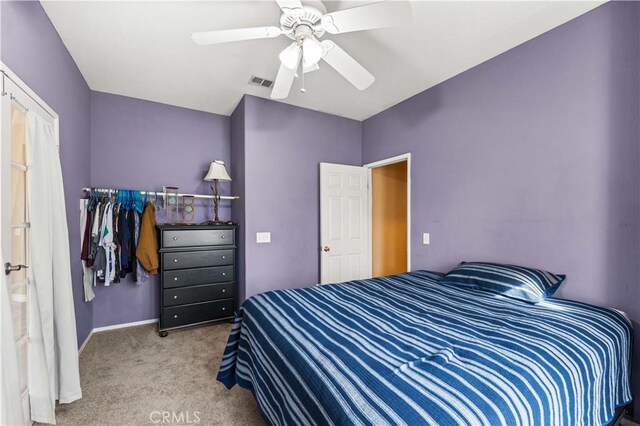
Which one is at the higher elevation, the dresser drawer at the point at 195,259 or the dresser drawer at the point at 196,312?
A: the dresser drawer at the point at 195,259

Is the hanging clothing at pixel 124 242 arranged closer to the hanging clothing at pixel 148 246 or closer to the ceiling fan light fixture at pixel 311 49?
the hanging clothing at pixel 148 246

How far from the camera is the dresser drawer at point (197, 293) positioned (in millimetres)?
2975

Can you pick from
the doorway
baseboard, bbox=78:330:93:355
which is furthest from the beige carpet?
the doorway

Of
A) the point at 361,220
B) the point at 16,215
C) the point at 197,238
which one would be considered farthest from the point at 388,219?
the point at 16,215

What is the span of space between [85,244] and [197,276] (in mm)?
1092

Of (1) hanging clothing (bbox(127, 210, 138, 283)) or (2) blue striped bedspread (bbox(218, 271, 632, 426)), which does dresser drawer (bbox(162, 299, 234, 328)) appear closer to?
(1) hanging clothing (bbox(127, 210, 138, 283))

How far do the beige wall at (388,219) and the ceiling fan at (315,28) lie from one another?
2.38 meters

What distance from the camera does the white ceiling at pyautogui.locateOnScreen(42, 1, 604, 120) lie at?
1853 mm

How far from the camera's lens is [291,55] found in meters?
1.75

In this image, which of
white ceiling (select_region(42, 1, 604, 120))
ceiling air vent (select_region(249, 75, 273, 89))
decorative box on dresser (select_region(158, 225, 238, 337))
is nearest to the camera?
white ceiling (select_region(42, 1, 604, 120))

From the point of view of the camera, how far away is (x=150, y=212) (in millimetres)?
3070

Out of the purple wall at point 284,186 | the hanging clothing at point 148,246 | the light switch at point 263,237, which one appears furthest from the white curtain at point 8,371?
the light switch at point 263,237

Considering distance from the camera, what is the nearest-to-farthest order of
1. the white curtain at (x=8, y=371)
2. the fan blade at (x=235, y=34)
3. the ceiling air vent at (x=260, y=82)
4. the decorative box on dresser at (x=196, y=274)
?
the white curtain at (x=8, y=371), the fan blade at (x=235, y=34), the ceiling air vent at (x=260, y=82), the decorative box on dresser at (x=196, y=274)

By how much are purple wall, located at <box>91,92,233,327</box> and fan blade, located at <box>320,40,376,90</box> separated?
2.29 meters
